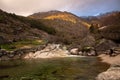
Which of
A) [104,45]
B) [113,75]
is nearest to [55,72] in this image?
[113,75]

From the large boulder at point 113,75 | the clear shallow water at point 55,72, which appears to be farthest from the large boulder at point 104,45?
the large boulder at point 113,75

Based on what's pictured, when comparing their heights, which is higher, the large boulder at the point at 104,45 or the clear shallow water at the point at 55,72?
the large boulder at the point at 104,45

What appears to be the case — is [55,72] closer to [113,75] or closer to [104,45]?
[113,75]

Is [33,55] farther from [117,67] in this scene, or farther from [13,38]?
[117,67]

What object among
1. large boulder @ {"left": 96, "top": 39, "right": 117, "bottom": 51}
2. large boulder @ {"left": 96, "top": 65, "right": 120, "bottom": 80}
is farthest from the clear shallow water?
large boulder @ {"left": 96, "top": 39, "right": 117, "bottom": 51}

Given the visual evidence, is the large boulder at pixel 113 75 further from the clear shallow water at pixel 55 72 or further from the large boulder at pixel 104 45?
the large boulder at pixel 104 45

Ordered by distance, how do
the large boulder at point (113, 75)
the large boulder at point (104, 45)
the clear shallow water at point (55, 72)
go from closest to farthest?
the large boulder at point (113, 75), the clear shallow water at point (55, 72), the large boulder at point (104, 45)

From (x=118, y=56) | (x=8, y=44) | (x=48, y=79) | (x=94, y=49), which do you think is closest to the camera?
(x=48, y=79)

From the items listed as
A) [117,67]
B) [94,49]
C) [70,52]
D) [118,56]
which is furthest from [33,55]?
[117,67]

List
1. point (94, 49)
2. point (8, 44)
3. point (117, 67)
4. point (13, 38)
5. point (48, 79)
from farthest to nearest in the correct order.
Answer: point (13, 38)
point (8, 44)
point (94, 49)
point (48, 79)
point (117, 67)

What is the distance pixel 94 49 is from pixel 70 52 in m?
20.3

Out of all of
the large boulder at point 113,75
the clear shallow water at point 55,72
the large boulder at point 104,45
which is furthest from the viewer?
the large boulder at point 104,45

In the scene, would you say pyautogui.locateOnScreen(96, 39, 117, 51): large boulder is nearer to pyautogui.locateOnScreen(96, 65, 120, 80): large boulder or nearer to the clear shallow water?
the clear shallow water

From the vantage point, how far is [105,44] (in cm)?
13412
